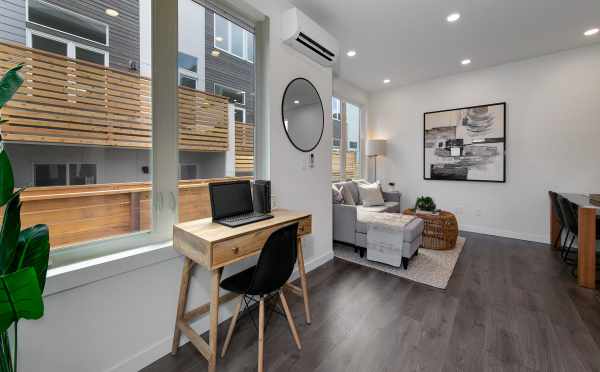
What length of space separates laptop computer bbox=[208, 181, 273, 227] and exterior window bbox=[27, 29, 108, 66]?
37.9 inches

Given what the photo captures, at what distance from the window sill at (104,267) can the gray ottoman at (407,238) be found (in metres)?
2.30

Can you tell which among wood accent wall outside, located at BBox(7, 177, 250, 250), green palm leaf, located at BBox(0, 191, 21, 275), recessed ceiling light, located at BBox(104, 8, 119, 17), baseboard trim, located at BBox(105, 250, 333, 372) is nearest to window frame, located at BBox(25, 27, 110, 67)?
recessed ceiling light, located at BBox(104, 8, 119, 17)

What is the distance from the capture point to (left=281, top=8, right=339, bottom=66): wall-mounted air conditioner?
2.34 metres

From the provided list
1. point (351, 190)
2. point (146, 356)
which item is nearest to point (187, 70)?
point (146, 356)

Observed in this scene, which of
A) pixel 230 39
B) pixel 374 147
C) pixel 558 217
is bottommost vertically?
pixel 558 217

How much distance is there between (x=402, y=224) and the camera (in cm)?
298

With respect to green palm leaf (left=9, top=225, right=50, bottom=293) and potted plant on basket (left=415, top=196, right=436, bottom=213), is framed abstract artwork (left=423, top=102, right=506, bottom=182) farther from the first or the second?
green palm leaf (left=9, top=225, right=50, bottom=293)

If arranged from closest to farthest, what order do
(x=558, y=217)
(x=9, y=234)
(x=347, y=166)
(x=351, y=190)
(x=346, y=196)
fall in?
(x=9, y=234)
(x=558, y=217)
(x=346, y=196)
(x=351, y=190)
(x=347, y=166)

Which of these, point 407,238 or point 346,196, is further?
point 346,196

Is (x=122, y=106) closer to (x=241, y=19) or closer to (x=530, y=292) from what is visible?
(x=241, y=19)

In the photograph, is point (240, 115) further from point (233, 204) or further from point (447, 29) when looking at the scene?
point (447, 29)

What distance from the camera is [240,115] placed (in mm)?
2232

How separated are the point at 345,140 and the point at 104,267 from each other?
4400 millimetres

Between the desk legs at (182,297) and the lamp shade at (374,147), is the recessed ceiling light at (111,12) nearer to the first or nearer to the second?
the desk legs at (182,297)
